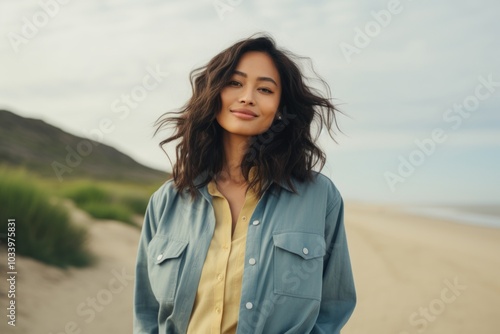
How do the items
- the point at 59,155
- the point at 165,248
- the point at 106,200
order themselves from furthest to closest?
the point at 59,155
the point at 106,200
the point at 165,248

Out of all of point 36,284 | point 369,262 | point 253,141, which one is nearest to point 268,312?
point 253,141

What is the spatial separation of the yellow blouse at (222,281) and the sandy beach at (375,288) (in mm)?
4518

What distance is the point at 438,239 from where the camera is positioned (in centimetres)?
1068

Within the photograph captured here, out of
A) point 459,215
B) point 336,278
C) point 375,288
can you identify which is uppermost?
point 459,215

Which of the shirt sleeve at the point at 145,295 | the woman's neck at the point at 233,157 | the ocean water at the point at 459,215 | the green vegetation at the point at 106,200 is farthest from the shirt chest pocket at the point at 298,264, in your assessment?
the ocean water at the point at 459,215

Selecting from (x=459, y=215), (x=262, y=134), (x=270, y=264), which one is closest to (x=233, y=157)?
(x=262, y=134)

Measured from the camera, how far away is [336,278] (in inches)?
96.4

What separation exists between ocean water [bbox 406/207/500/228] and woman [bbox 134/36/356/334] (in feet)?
33.1

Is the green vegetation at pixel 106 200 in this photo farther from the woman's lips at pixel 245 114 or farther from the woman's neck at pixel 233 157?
the woman's lips at pixel 245 114

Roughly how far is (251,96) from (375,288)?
20.0 ft

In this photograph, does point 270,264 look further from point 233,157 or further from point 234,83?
point 234,83

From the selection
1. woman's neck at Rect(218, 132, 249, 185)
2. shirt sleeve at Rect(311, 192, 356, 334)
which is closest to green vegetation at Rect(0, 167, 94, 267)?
woman's neck at Rect(218, 132, 249, 185)

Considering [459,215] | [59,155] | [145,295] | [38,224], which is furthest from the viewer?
[459,215]

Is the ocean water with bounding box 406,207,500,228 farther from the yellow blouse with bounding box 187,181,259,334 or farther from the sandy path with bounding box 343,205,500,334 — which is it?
the yellow blouse with bounding box 187,181,259,334
